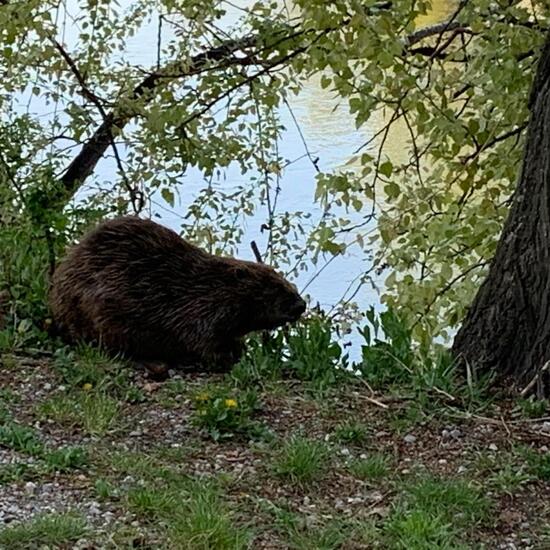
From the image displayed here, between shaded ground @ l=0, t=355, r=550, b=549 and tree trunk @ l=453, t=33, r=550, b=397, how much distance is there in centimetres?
26

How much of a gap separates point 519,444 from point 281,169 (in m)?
3.92

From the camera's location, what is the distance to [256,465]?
385 cm

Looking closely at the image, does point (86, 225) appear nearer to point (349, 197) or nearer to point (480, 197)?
point (349, 197)

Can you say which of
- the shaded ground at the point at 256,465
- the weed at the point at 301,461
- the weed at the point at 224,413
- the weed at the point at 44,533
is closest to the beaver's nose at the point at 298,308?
the shaded ground at the point at 256,465

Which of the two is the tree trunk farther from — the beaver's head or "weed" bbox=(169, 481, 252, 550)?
"weed" bbox=(169, 481, 252, 550)

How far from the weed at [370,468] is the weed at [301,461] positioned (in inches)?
Result: 4.0

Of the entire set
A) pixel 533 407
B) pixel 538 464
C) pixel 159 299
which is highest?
pixel 159 299

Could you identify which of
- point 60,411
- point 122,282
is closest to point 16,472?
point 60,411

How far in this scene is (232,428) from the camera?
415cm

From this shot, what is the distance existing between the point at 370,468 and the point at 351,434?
31 cm

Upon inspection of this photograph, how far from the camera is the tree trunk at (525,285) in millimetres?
4445

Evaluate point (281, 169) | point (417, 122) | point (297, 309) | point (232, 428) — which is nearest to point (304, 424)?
point (232, 428)

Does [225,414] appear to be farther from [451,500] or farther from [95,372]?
[451,500]

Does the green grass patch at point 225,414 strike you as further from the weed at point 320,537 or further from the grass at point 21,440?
the weed at point 320,537
